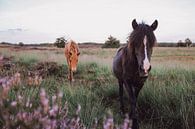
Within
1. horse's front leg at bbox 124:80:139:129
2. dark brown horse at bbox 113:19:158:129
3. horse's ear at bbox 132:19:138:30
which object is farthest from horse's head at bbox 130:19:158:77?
horse's front leg at bbox 124:80:139:129

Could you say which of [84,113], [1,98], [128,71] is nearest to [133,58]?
[128,71]

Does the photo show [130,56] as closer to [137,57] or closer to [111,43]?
[137,57]

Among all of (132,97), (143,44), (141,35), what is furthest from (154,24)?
(132,97)

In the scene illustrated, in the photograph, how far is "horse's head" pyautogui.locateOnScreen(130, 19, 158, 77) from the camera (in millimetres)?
5902

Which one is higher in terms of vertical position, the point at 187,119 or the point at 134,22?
the point at 134,22

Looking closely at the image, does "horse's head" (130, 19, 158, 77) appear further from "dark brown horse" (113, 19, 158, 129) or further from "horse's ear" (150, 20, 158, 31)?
"horse's ear" (150, 20, 158, 31)

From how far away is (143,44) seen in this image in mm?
6105

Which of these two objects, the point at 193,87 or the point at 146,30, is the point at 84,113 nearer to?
the point at 146,30

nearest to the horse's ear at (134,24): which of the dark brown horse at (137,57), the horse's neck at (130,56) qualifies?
the dark brown horse at (137,57)

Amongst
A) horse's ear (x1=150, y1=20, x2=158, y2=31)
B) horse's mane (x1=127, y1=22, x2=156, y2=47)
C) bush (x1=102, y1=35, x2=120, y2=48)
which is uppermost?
horse's ear (x1=150, y1=20, x2=158, y2=31)

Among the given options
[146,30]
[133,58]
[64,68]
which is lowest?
[64,68]

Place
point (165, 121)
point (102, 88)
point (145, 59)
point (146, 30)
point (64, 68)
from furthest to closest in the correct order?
point (64, 68), point (102, 88), point (165, 121), point (146, 30), point (145, 59)

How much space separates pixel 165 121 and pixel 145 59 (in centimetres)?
144

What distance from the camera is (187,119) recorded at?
620 centimetres
